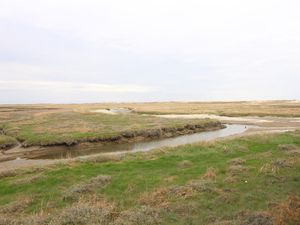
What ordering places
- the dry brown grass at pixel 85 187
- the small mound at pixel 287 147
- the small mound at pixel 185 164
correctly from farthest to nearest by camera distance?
the small mound at pixel 287 147
the small mound at pixel 185 164
the dry brown grass at pixel 85 187

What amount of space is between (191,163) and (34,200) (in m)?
10.8

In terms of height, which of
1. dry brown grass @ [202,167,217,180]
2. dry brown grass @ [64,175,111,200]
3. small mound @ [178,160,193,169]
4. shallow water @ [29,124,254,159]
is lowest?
shallow water @ [29,124,254,159]

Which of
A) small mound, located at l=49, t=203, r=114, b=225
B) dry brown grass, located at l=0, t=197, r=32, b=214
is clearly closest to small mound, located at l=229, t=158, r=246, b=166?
small mound, located at l=49, t=203, r=114, b=225

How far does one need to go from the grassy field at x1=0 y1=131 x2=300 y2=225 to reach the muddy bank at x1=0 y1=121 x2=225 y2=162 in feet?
42.8

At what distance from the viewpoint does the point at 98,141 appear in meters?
42.8

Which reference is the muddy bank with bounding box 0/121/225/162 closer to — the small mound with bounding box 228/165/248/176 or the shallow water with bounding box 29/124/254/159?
the shallow water with bounding box 29/124/254/159

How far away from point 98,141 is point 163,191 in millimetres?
26976

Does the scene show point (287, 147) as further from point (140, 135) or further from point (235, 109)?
point (235, 109)

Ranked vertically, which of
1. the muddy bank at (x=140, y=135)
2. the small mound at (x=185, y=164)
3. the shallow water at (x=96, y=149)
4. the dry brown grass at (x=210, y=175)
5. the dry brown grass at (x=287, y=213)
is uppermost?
the dry brown grass at (x=287, y=213)

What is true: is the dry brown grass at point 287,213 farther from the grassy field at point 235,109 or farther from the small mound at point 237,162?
the grassy field at point 235,109

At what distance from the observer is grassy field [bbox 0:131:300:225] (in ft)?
42.9

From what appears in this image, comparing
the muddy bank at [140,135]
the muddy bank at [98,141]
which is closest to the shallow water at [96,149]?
the muddy bank at [98,141]

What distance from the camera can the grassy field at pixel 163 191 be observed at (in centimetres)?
1309

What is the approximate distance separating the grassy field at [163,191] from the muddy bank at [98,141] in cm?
1303
